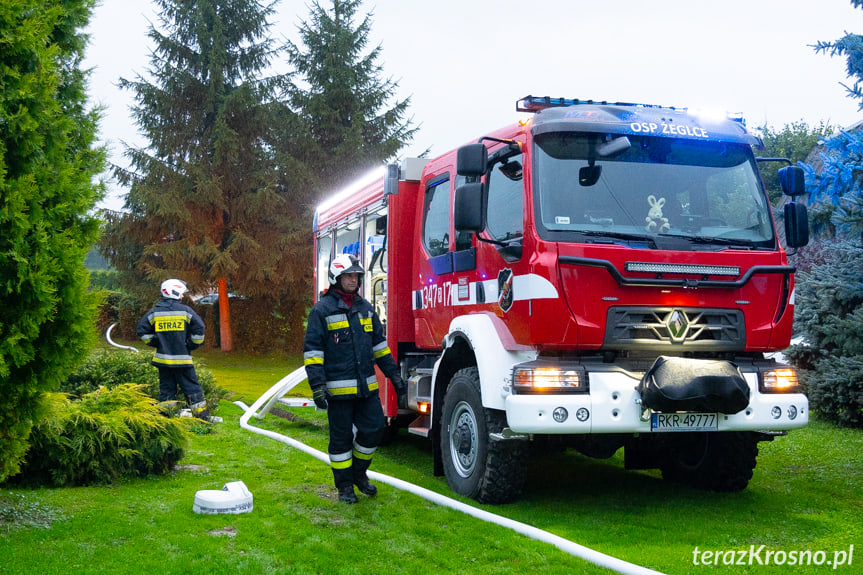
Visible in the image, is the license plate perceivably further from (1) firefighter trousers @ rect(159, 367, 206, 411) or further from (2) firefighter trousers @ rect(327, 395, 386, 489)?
(1) firefighter trousers @ rect(159, 367, 206, 411)

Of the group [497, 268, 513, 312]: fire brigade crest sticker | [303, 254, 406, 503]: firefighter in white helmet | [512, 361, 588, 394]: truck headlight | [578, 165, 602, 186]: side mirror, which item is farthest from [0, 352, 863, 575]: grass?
[578, 165, 602, 186]: side mirror

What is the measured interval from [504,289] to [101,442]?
3582 mm

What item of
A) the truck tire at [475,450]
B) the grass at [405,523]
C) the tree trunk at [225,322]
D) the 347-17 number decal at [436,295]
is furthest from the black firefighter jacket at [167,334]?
the tree trunk at [225,322]

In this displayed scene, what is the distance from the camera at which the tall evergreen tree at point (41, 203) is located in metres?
4.91

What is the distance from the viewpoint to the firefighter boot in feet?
21.0

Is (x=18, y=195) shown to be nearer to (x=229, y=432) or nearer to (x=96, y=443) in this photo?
(x=96, y=443)

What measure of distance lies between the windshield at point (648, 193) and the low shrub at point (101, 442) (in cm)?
390

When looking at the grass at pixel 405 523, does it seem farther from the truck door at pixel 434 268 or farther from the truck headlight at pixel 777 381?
Answer: the truck door at pixel 434 268

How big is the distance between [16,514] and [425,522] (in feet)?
9.07

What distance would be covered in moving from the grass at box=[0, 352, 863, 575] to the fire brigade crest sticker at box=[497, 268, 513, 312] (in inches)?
59.5

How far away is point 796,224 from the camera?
6.60 m

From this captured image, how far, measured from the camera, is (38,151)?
5070mm

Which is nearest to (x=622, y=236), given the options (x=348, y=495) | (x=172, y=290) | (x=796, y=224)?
(x=796, y=224)

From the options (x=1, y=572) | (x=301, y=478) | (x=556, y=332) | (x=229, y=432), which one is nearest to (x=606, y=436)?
(x=556, y=332)
